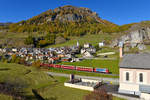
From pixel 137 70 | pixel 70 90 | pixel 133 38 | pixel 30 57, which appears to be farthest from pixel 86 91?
pixel 133 38

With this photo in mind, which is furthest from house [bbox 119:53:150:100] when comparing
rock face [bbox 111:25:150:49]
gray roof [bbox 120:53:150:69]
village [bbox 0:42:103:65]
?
rock face [bbox 111:25:150:49]

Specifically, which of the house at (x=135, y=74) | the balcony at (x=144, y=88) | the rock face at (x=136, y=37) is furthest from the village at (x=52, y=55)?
the balcony at (x=144, y=88)

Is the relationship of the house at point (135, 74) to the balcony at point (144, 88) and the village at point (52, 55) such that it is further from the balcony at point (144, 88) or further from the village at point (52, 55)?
the village at point (52, 55)

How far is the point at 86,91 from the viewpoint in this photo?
85.0 ft

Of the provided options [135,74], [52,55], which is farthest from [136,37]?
[135,74]

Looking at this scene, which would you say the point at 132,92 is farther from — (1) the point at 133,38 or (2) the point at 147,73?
(1) the point at 133,38

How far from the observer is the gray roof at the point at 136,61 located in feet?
75.6

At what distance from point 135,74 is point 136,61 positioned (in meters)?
2.35

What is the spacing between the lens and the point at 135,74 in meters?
23.4

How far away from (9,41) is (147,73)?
125 meters

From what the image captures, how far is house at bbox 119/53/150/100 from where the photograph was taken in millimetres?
22594

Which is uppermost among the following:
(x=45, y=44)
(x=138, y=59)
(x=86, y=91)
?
(x=45, y=44)

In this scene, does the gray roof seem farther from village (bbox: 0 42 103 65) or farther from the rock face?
the rock face

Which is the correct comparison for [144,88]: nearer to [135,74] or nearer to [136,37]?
[135,74]
